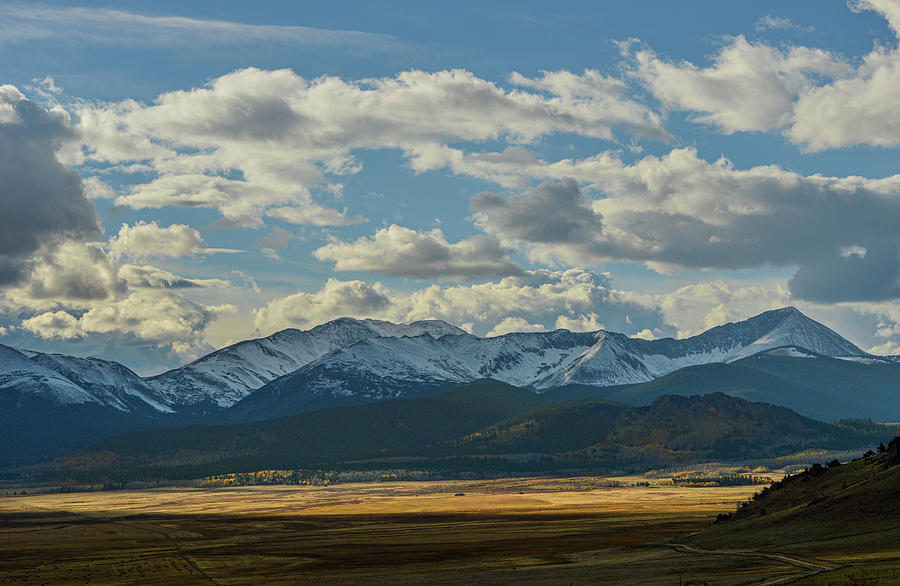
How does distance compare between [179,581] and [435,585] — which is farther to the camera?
[179,581]

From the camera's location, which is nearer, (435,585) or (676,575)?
(676,575)

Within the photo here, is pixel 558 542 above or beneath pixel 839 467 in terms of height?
beneath

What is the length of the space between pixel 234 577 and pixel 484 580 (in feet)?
150

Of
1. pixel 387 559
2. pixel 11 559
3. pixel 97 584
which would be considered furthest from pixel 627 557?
pixel 11 559

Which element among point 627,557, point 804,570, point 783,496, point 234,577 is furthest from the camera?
point 783,496

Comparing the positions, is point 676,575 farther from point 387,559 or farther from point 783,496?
point 387,559

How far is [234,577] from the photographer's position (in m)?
145

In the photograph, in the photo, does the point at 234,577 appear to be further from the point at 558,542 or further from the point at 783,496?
the point at 783,496

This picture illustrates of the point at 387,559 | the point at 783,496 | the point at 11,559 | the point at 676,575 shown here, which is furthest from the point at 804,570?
the point at 11,559

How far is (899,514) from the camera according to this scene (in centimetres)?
11675

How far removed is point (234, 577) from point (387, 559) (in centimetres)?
2889

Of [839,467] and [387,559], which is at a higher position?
[839,467]

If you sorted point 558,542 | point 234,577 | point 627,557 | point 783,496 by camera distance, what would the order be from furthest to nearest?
point 558,542, point 783,496, point 234,577, point 627,557

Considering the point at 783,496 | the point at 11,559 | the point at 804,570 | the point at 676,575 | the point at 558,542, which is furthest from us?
the point at 11,559
